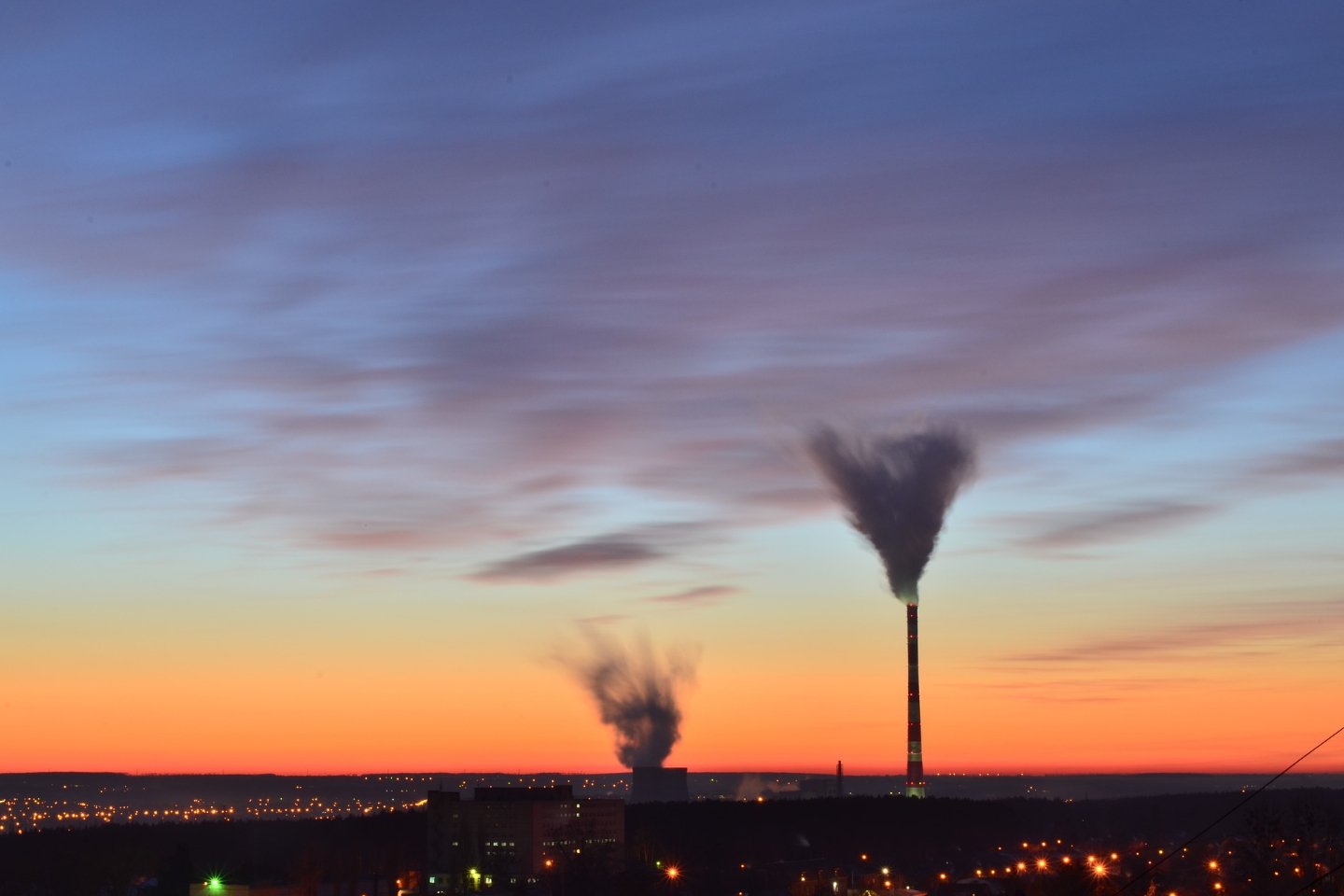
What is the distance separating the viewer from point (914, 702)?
16988 cm

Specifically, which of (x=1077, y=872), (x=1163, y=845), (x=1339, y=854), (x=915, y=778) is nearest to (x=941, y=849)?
(x=915, y=778)

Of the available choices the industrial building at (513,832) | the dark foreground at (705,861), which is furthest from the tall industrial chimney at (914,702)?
the industrial building at (513,832)

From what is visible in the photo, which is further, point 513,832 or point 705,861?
point 513,832

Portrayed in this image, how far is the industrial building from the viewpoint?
5965 inches

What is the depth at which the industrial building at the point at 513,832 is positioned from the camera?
497 feet

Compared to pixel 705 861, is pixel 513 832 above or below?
above

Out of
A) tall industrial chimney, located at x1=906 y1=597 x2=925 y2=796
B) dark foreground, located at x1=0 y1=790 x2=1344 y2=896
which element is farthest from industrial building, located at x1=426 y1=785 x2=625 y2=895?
tall industrial chimney, located at x1=906 y1=597 x2=925 y2=796

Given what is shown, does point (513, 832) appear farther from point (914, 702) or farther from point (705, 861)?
point (914, 702)

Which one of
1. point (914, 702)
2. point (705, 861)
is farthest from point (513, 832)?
point (914, 702)

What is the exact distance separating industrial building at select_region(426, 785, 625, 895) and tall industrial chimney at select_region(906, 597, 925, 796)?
31213 millimetres

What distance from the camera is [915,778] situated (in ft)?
624

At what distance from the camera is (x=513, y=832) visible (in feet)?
545

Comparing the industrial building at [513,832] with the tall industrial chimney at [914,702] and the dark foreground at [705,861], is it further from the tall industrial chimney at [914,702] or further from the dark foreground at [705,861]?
the tall industrial chimney at [914,702]

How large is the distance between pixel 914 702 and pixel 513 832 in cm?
4222
